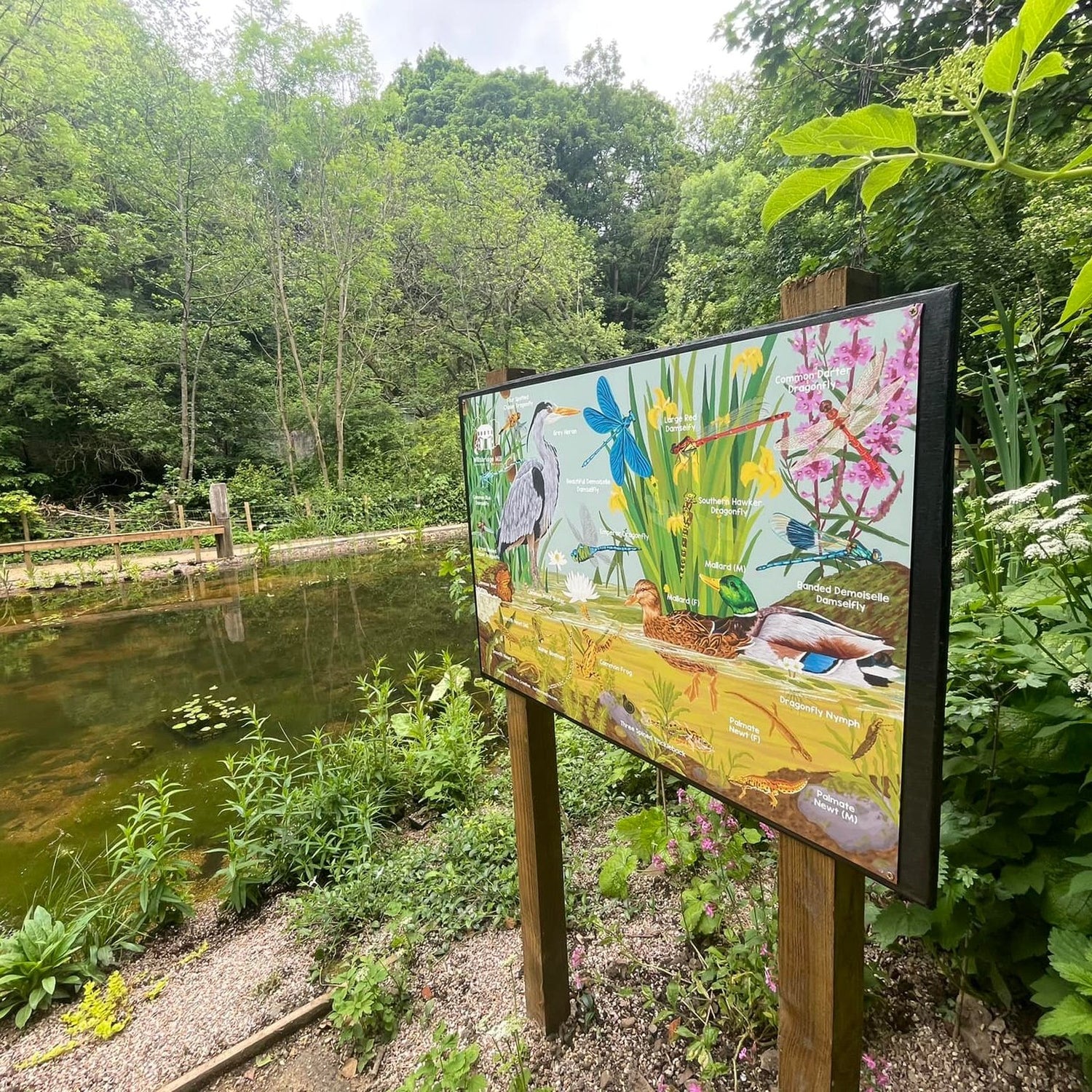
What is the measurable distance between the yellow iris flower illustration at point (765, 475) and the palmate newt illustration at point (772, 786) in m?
0.34

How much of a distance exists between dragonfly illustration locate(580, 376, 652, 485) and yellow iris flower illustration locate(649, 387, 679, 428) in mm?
37

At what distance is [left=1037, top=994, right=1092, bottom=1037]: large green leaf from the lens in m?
0.77

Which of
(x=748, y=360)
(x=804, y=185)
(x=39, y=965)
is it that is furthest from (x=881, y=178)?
(x=39, y=965)

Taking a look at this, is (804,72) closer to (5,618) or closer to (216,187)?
(5,618)

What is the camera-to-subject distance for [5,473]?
998 centimetres

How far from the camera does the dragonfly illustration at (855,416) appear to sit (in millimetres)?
568

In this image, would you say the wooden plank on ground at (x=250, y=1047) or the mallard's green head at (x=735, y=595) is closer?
the mallard's green head at (x=735, y=595)

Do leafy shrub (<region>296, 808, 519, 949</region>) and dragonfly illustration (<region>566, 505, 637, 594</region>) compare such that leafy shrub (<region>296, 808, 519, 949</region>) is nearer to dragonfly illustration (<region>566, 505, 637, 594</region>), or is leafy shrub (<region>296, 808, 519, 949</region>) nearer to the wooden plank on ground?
the wooden plank on ground

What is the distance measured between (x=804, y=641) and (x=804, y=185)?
0.45m

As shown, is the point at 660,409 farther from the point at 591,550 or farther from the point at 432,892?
the point at 432,892

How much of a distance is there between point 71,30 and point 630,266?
15.9 m

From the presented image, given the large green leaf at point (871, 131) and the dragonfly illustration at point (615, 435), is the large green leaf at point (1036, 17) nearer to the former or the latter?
the large green leaf at point (871, 131)

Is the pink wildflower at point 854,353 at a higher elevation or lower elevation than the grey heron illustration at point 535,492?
higher

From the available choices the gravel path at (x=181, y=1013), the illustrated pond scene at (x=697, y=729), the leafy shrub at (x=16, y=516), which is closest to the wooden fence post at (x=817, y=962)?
the illustrated pond scene at (x=697, y=729)
